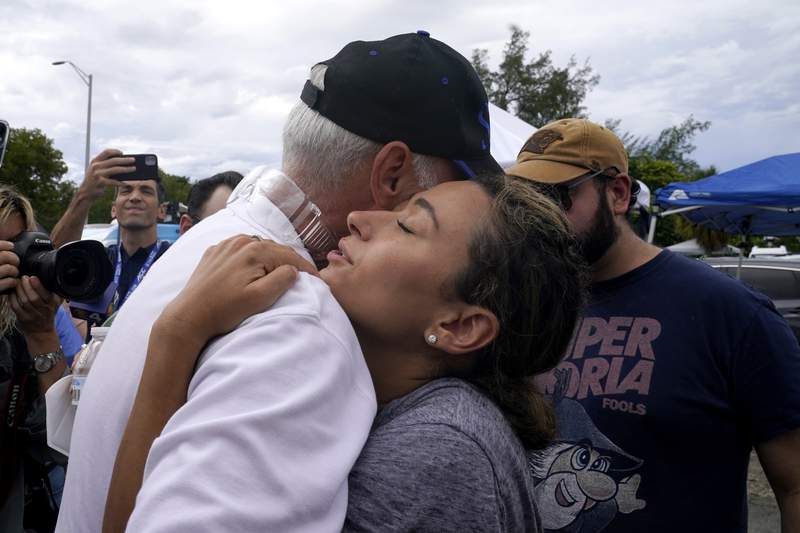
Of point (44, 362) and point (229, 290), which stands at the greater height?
point (229, 290)

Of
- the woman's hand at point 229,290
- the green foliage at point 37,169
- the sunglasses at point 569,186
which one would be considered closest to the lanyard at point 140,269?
the sunglasses at point 569,186

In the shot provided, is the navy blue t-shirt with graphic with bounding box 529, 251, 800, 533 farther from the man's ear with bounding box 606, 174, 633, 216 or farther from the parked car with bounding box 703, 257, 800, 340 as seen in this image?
the parked car with bounding box 703, 257, 800, 340

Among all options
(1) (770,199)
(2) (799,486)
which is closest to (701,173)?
(1) (770,199)

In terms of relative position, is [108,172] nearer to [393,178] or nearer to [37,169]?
[393,178]

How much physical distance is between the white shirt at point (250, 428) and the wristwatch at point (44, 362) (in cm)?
167

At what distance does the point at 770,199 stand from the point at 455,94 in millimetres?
9173

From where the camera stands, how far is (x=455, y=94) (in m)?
1.42

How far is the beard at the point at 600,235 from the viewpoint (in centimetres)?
243

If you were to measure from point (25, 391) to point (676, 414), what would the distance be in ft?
7.80

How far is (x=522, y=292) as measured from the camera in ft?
3.97

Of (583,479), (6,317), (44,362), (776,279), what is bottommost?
(776,279)

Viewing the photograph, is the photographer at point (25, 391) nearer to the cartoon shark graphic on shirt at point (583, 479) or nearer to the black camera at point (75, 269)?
the black camera at point (75, 269)

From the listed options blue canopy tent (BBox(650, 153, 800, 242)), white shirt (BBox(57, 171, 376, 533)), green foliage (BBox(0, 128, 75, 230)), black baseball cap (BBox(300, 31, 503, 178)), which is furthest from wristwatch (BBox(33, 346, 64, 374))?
green foliage (BBox(0, 128, 75, 230))

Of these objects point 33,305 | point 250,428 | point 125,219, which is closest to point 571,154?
point 250,428
